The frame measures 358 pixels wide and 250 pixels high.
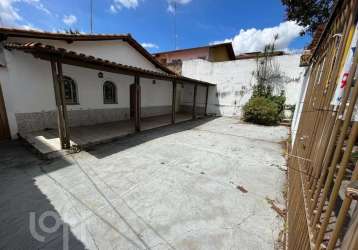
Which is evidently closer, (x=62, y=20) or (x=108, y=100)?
(x=108, y=100)

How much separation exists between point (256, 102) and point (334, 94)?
9403mm

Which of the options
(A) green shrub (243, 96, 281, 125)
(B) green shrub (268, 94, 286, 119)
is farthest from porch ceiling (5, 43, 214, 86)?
(B) green shrub (268, 94, 286, 119)

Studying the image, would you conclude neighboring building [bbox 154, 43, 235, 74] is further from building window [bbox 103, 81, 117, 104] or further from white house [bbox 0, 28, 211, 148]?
building window [bbox 103, 81, 117, 104]

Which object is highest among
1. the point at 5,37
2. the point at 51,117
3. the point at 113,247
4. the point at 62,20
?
the point at 62,20

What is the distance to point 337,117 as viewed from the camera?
3.38 ft

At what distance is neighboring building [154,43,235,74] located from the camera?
15.9m

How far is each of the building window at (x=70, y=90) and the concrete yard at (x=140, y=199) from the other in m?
2.41

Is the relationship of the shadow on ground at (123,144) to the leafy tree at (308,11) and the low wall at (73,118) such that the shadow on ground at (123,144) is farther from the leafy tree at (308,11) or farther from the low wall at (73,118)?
the leafy tree at (308,11)

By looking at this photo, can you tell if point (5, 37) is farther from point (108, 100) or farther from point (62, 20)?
point (62, 20)

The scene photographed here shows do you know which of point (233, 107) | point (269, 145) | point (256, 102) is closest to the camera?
point (269, 145)

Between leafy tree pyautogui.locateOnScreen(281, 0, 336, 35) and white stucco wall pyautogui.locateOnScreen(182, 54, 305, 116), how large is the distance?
1875mm

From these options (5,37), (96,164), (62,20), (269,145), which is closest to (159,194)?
(96,164)

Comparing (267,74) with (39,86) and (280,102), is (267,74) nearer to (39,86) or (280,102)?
(280,102)

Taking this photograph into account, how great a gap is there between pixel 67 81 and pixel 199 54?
42.9ft
